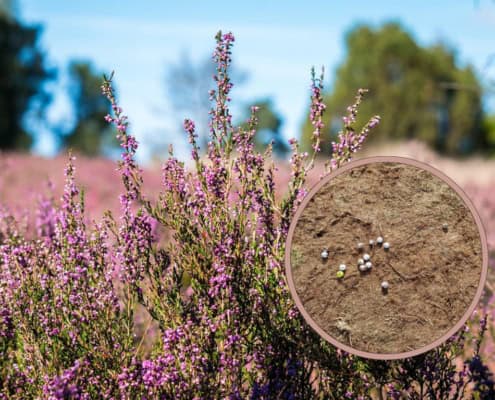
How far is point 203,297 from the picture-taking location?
307 cm

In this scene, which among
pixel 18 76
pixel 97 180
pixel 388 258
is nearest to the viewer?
pixel 388 258

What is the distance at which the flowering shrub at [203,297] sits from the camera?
9.80 ft

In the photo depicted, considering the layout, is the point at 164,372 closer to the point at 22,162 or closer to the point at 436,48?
the point at 22,162

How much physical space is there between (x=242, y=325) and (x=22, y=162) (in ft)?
56.7

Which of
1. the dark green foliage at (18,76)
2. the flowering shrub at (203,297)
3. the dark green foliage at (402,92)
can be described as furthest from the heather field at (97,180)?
the dark green foliage at (18,76)

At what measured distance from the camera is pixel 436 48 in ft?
118

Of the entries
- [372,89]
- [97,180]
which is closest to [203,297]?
[97,180]

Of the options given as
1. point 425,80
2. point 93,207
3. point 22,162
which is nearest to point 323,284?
point 93,207

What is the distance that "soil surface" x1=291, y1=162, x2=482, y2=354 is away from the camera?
2795 millimetres

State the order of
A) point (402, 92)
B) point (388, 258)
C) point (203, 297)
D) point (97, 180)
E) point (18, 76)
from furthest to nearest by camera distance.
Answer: point (402, 92) < point (18, 76) < point (97, 180) < point (203, 297) < point (388, 258)

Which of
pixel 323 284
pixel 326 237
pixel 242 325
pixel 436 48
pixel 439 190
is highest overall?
pixel 436 48

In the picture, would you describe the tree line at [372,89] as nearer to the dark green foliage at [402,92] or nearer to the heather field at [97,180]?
the dark green foliage at [402,92]

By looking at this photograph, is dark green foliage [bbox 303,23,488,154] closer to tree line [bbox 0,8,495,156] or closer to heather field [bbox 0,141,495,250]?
tree line [bbox 0,8,495,156]

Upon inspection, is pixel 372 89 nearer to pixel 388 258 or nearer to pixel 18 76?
pixel 18 76
